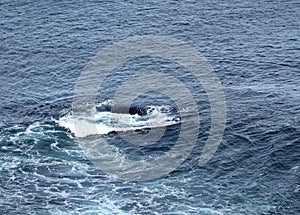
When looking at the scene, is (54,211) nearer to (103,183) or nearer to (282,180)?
(103,183)

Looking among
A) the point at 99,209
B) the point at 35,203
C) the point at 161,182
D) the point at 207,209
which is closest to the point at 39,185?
the point at 35,203

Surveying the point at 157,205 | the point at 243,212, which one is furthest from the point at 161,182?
the point at 243,212

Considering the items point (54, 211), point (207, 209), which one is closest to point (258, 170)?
point (207, 209)

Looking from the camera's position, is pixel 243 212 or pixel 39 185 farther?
pixel 39 185

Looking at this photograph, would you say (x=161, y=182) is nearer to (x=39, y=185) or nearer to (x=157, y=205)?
(x=157, y=205)

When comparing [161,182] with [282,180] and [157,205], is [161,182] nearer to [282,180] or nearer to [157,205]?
[157,205]

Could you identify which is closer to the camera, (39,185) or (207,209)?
(207,209)

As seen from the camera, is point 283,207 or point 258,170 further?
point 258,170
